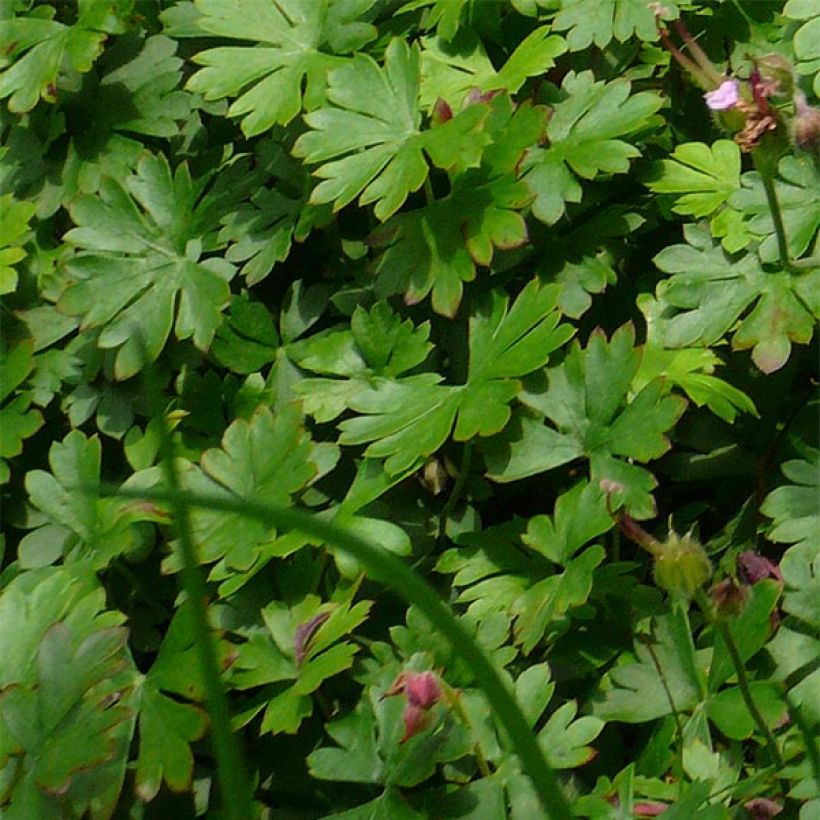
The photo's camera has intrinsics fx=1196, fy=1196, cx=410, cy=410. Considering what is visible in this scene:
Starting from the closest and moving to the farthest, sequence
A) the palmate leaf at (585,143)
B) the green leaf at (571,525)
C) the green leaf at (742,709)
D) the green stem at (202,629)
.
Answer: the green stem at (202,629) < the green leaf at (742,709) < the green leaf at (571,525) < the palmate leaf at (585,143)

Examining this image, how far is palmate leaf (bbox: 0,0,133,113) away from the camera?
1820 mm

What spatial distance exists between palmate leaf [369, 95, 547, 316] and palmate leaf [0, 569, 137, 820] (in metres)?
0.57

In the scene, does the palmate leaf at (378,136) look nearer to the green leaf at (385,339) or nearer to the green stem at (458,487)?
the green leaf at (385,339)

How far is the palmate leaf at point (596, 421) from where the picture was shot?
1381mm

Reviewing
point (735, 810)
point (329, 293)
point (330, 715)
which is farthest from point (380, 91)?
point (735, 810)

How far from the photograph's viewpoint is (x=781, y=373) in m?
1.55

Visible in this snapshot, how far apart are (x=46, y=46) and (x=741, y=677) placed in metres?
1.38

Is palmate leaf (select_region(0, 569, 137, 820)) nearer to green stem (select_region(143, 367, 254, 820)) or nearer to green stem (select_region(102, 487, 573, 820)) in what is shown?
green stem (select_region(143, 367, 254, 820))

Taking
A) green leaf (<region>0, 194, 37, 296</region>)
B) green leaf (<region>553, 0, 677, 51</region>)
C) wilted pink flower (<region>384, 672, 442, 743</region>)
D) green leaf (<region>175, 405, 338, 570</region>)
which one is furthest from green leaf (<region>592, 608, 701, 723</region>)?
green leaf (<region>0, 194, 37, 296</region>)

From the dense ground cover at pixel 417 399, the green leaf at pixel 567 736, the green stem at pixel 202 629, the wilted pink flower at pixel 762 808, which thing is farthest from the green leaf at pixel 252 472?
the green stem at pixel 202 629

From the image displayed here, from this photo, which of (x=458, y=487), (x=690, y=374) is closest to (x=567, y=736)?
(x=458, y=487)

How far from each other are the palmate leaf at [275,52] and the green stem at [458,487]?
53cm

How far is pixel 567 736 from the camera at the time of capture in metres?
1.24

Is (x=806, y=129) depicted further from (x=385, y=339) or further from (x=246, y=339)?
(x=246, y=339)
